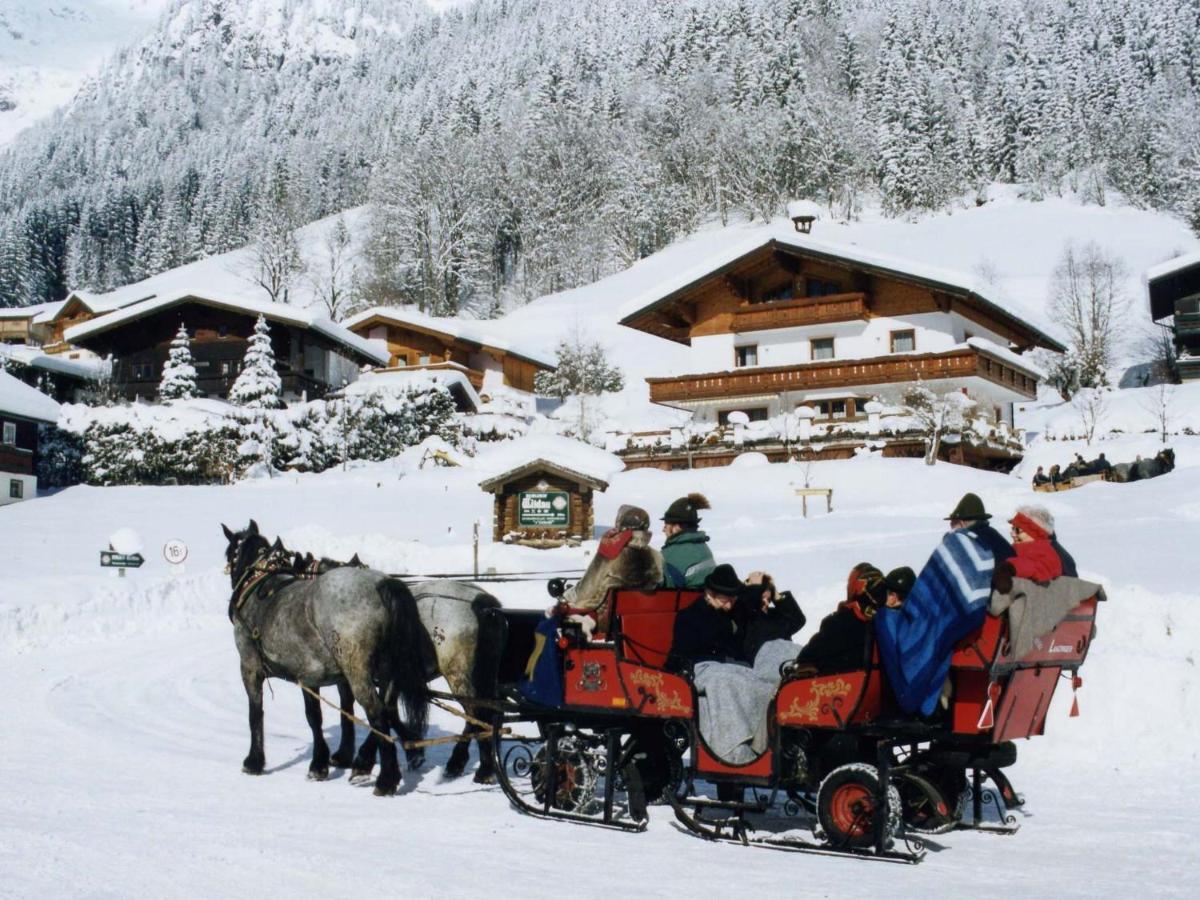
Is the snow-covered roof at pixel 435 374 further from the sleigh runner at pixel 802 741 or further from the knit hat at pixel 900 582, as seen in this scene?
the knit hat at pixel 900 582

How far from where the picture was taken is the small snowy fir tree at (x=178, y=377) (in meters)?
49.1

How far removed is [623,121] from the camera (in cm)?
12281

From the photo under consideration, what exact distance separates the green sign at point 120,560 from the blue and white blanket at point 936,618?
18150 millimetres

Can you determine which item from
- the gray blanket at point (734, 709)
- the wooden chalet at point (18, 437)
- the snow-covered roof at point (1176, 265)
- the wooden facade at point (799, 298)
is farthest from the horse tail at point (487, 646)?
the snow-covered roof at point (1176, 265)

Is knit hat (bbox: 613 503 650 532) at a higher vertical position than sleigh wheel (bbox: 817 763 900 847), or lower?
higher

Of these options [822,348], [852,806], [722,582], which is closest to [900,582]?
[722,582]

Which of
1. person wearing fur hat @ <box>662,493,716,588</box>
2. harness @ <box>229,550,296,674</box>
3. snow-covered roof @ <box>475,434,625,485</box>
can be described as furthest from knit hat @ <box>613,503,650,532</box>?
snow-covered roof @ <box>475,434,625,485</box>

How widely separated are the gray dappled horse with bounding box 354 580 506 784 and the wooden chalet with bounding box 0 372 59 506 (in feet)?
100

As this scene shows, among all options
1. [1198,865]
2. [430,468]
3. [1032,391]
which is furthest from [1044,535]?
[1032,391]

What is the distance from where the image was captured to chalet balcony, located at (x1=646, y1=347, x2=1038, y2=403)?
40.7 metres

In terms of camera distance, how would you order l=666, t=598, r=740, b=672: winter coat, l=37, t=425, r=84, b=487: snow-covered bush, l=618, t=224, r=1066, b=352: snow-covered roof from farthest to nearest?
l=618, t=224, r=1066, b=352: snow-covered roof → l=37, t=425, r=84, b=487: snow-covered bush → l=666, t=598, r=740, b=672: winter coat

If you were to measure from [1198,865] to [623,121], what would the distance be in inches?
4801

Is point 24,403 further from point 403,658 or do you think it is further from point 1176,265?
point 1176,265

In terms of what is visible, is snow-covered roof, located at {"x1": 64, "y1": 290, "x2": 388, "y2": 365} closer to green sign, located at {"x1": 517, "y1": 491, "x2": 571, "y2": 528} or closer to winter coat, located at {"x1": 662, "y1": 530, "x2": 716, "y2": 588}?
green sign, located at {"x1": 517, "y1": 491, "x2": 571, "y2": 528}
